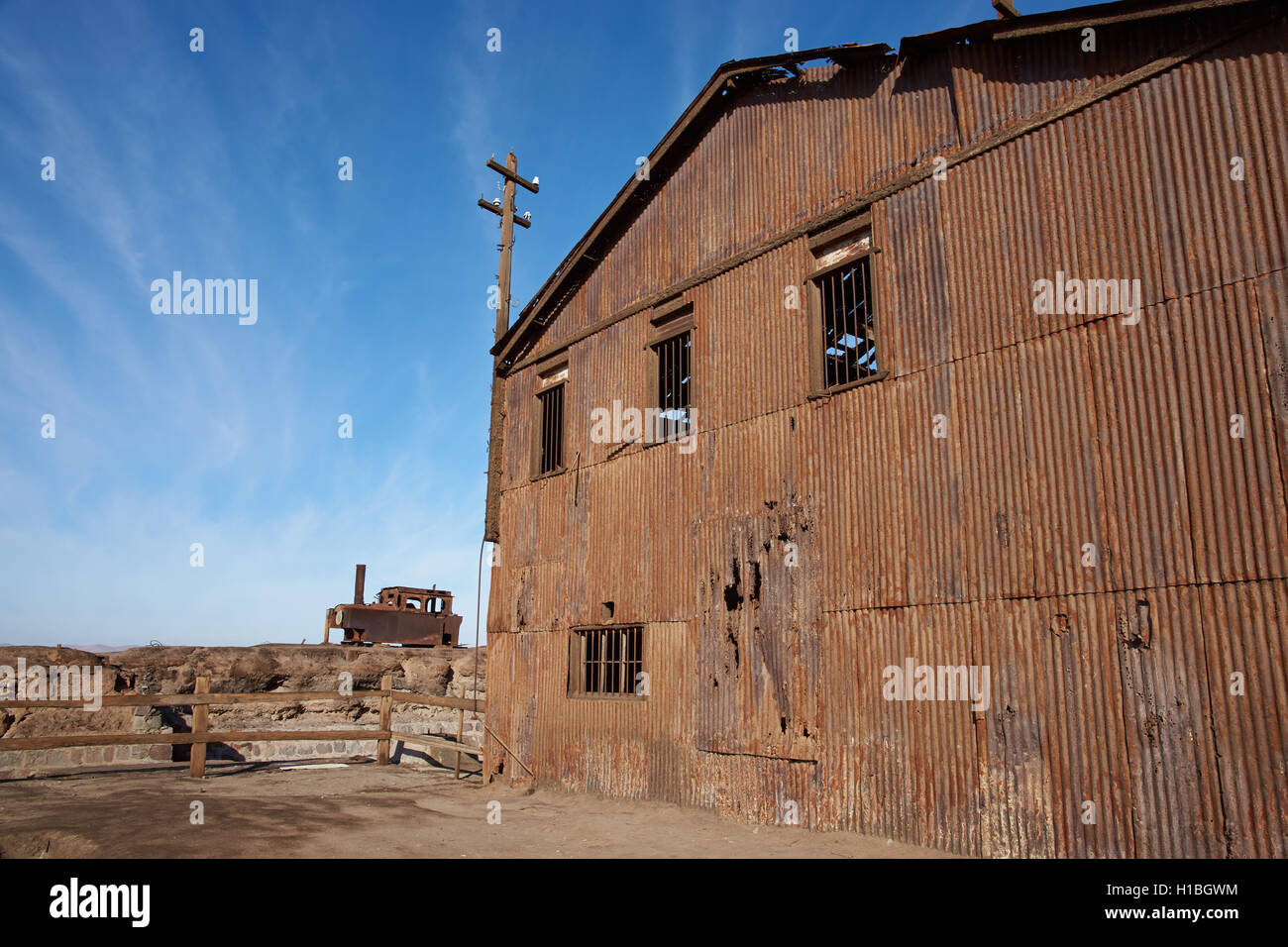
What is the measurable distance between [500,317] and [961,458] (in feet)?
38.7

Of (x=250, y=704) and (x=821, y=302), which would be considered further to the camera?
(x=250, y=704)

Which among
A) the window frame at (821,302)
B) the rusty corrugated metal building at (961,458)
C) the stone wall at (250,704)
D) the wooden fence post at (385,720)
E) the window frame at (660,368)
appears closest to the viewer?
the rusty corrugated metal building at (961,458)

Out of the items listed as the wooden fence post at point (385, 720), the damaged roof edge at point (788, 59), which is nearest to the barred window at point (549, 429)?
the damaged roof edge at point (788, 59)

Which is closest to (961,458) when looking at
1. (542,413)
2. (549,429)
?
(549,429)

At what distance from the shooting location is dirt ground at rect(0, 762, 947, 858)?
8500 mm

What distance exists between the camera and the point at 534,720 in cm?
1436

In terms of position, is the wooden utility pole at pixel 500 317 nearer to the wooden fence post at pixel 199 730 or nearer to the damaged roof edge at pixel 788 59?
the damaged roof edge at pixel 788 59

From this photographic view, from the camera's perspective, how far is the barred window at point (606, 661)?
41.9 feet

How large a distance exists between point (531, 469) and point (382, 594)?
41.0ft

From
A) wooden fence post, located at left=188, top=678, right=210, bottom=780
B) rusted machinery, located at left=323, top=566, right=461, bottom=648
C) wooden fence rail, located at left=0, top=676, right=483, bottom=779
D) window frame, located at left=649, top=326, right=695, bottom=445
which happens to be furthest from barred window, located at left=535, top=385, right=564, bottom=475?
rusted machinery, located at left=323, top=566, right=461, bottom=648

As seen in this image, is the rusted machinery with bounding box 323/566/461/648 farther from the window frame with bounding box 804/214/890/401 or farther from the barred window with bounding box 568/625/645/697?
the window frame with bounding box 804/214/890/401

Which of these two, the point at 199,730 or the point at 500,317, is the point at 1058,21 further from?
the point at 199,730

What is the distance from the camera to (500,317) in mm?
18328

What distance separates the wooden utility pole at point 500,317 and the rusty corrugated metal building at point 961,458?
3.05 meters
